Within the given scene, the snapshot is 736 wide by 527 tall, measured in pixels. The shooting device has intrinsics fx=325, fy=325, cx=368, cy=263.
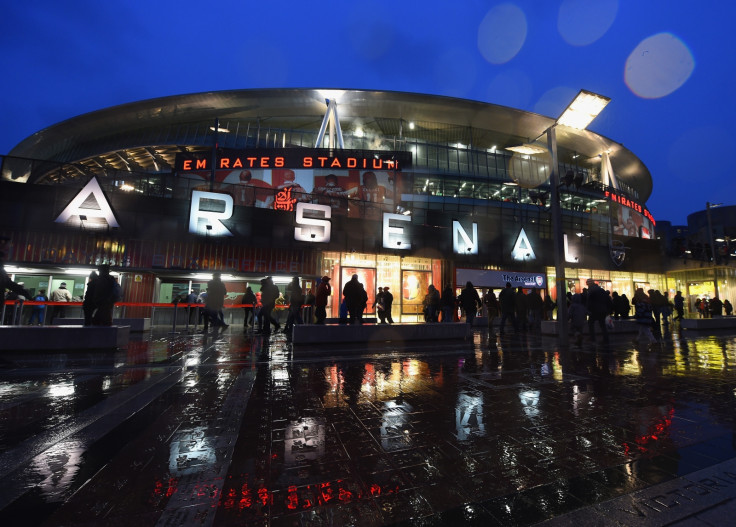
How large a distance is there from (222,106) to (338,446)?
34142 mm

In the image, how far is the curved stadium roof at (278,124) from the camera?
29156mm

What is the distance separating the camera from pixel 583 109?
9.41 meters

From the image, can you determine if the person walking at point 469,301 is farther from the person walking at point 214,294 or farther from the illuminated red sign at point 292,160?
the illuminated red sign at point 292,160

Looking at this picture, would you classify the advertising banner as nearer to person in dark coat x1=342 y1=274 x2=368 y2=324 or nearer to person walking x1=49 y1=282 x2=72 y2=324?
person in dark coat x1=342 y1=274 x2=368 y2=324

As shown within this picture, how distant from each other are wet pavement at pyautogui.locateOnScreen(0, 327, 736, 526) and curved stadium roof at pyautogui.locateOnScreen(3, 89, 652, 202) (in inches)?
1113

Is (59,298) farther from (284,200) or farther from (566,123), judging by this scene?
(566,123)

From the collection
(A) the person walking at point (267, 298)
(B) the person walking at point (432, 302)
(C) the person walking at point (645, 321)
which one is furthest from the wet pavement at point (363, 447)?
(B) the person walking at point (432, 302)

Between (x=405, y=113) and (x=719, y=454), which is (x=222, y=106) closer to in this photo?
(x=405, y=113)

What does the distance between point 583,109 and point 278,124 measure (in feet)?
93.3

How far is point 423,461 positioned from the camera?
2.62 m

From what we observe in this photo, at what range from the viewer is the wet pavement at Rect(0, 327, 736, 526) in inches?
77.5

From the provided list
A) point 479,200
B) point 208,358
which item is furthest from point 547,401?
point 479,200

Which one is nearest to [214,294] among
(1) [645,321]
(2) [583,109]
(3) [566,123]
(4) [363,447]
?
(4) [363,447]

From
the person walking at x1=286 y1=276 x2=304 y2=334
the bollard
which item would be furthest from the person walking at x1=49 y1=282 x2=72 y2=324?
the person walking at x1=286 y1=276 x2=304 y2=334
